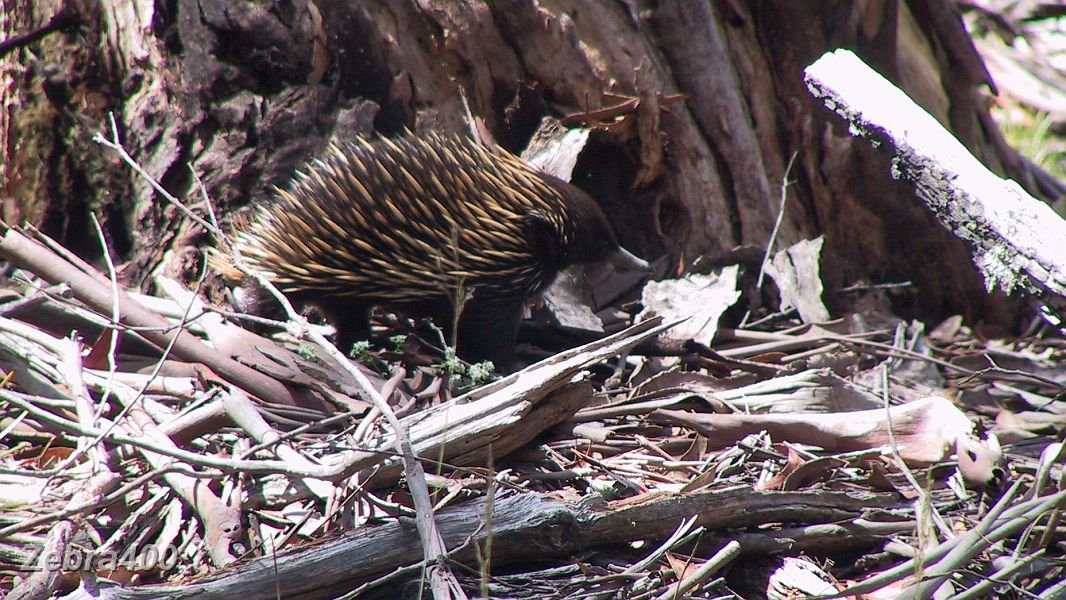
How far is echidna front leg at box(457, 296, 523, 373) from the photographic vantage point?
338 centimetres

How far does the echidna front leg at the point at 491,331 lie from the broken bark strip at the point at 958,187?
1522mm

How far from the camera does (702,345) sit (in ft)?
10.5

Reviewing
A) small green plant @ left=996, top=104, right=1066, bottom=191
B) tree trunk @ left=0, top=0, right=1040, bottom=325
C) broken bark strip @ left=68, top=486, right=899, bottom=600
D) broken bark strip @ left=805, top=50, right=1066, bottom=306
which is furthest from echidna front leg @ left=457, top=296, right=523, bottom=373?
small green plant @ left=996, top=104, right=1066, bottom=191

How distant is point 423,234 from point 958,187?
186 centimetres

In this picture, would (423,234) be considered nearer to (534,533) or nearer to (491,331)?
(491,331)

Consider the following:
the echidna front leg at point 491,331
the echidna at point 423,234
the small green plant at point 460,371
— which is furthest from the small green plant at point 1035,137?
the small green plant at point 460,371

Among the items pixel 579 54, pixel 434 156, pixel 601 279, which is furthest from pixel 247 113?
pixel 601 279

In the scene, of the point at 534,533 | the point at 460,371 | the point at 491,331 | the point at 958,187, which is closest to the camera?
the point at 534,533

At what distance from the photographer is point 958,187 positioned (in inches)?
83.5

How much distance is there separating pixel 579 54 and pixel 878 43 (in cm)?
154

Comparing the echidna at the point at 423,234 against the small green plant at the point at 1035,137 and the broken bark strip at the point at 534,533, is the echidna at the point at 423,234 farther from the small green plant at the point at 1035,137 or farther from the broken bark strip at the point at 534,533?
the small green plant at the point at 1035,137

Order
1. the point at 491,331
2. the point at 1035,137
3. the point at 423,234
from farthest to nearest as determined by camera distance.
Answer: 1. the point at 1035,137
2. the point at 491,331
3. the point at 423,234

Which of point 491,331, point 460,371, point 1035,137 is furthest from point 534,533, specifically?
point 1035,137

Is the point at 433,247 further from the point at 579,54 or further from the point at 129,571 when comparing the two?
the point at 129,571
